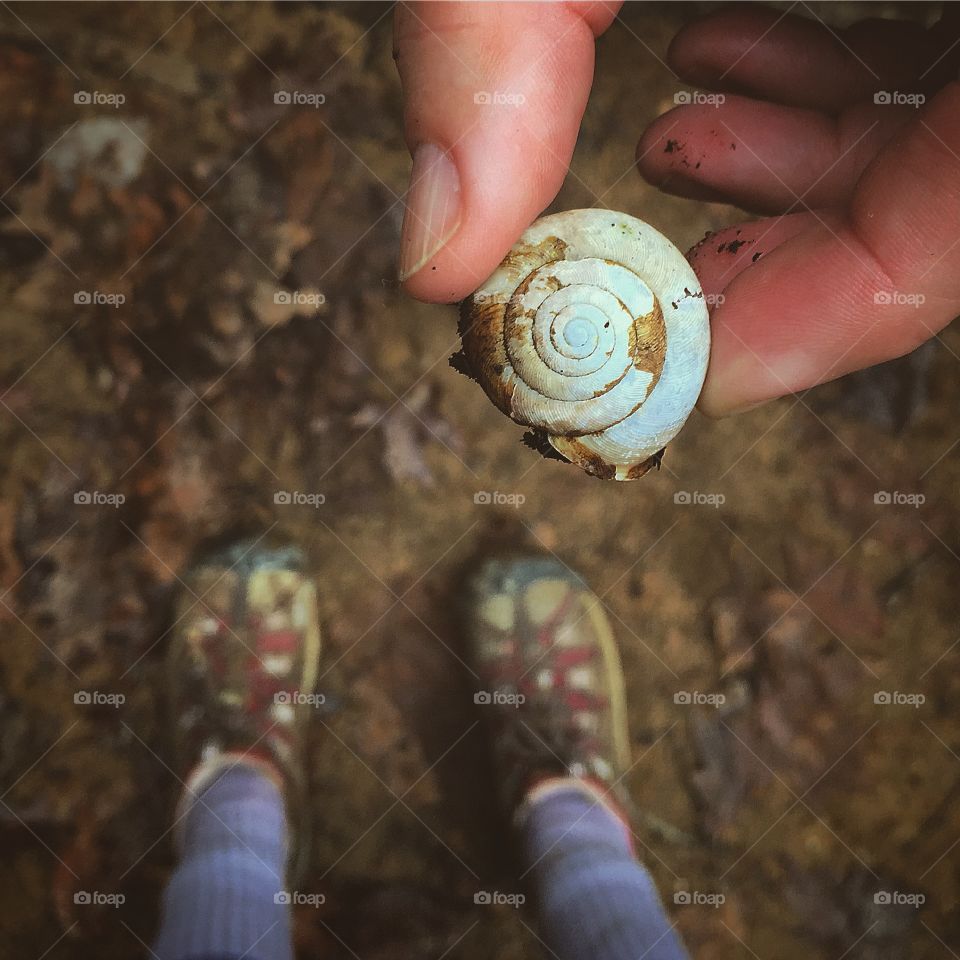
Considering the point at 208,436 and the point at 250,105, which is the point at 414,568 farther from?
the point at 250,105

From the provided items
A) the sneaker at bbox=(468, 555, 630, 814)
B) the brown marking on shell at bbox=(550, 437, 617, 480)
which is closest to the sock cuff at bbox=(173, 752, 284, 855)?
the sneaker at bbox=(468, 555, 630, 814)

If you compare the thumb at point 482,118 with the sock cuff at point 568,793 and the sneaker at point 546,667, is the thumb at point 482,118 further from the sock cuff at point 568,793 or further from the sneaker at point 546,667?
the sock cuff at point 568,793

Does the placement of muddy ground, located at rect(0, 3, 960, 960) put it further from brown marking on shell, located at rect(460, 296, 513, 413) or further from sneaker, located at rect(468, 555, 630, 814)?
brown marking on shell, located at rect(460, 296, 513, 413)

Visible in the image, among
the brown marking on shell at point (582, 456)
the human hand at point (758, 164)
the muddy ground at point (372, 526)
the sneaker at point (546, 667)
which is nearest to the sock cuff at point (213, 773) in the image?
the muddy ground at point (372, 526)

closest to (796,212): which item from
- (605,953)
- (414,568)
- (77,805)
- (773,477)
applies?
(773,477)

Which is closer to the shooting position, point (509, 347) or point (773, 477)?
point (509, 347)

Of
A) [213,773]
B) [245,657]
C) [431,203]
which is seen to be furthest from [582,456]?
[213,773]
